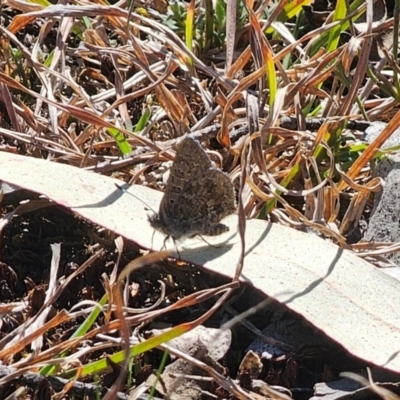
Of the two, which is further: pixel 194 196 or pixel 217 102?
pixel 217 102

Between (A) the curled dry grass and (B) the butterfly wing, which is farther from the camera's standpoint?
(A) the curled dry grass

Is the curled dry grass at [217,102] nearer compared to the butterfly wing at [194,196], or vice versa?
the butterfly wing at [194,196]

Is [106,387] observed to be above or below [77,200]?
below

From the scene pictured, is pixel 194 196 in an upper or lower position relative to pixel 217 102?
lower

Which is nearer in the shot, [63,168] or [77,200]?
[77,200]

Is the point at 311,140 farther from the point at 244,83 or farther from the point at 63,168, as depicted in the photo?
the point at 63,168

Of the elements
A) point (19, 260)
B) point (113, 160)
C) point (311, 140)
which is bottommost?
point (19, 260)

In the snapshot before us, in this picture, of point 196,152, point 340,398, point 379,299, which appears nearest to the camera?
point 340,398

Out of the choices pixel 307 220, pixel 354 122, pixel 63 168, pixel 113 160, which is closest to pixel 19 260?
pixel 63 168
